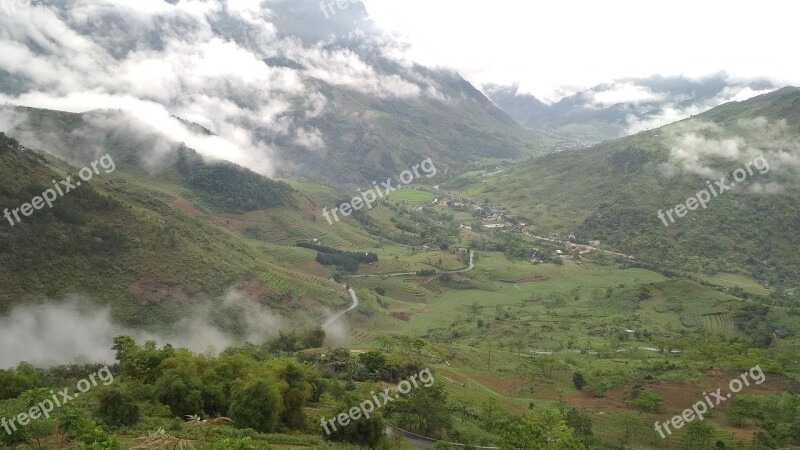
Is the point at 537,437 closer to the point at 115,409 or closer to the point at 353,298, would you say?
the point at 115,409

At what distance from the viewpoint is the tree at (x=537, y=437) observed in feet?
→ 155

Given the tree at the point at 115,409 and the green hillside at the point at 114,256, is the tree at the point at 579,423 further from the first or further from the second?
the green hillside at the point at 114,256

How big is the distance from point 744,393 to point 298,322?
87317 mm

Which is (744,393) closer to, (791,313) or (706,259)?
(791,313)

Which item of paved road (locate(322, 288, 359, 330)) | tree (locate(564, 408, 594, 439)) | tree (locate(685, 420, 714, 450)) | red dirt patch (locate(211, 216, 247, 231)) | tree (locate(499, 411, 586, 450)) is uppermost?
red dirt patch (locate(211, 216, 247, 231))

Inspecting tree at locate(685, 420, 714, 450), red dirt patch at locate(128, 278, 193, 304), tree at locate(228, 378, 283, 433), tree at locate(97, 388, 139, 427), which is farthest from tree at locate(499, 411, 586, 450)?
red dirt patch at locate(128, 278, 193, 304)

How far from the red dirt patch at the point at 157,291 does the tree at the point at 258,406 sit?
209 ft

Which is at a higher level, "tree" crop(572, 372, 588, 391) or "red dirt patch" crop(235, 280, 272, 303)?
"red dirt patch" crop(235, 280, 272, 303)

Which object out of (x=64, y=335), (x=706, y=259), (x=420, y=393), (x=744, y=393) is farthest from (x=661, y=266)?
(x=64, y=335)

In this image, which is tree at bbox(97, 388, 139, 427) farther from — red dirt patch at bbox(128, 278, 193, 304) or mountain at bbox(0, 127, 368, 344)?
red dirt patch at bbox(128, 278, 193, 304)

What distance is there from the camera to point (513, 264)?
191250 mm

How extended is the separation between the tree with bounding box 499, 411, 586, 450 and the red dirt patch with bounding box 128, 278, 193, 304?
79.8 meters

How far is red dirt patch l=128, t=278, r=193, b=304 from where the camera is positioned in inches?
4070

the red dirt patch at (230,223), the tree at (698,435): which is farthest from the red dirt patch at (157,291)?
the tree at (698,435)
